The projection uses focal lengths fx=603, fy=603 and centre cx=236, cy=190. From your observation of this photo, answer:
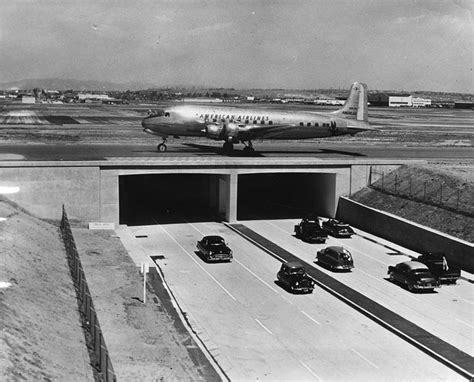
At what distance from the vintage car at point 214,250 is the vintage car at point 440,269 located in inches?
535

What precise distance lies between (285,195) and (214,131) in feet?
38.0

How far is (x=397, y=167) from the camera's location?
64000mm

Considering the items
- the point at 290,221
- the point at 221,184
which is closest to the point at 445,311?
the point at 290,221

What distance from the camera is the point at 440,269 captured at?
4016 cm

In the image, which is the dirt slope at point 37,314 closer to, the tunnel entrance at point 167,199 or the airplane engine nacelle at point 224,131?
the tunnel entrance at point 167,199

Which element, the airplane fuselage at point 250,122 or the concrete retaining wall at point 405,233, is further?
the airplane fuselage at point 250,122

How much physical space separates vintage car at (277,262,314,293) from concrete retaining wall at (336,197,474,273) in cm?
1265

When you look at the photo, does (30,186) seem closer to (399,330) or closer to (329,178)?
(329,178)

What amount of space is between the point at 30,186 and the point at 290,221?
24.4 metres

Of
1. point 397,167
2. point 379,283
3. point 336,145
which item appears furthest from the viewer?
point 336,145

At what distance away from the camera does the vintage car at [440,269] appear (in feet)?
131

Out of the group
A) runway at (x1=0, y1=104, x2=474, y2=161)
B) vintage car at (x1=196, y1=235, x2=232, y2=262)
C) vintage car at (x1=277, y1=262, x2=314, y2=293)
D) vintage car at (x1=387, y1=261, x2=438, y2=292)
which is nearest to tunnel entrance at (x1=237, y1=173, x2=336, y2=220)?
runway at (x1=0, y1=104, x2=474, y2=161)

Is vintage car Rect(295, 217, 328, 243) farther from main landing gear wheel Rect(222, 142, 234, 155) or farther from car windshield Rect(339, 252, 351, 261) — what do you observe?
main landing gear wheel Rect(222, 142, 234, 155)

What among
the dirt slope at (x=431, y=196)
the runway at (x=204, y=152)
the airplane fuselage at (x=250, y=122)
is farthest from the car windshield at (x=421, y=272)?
the airplane fuselage at (x=250, y=122)
